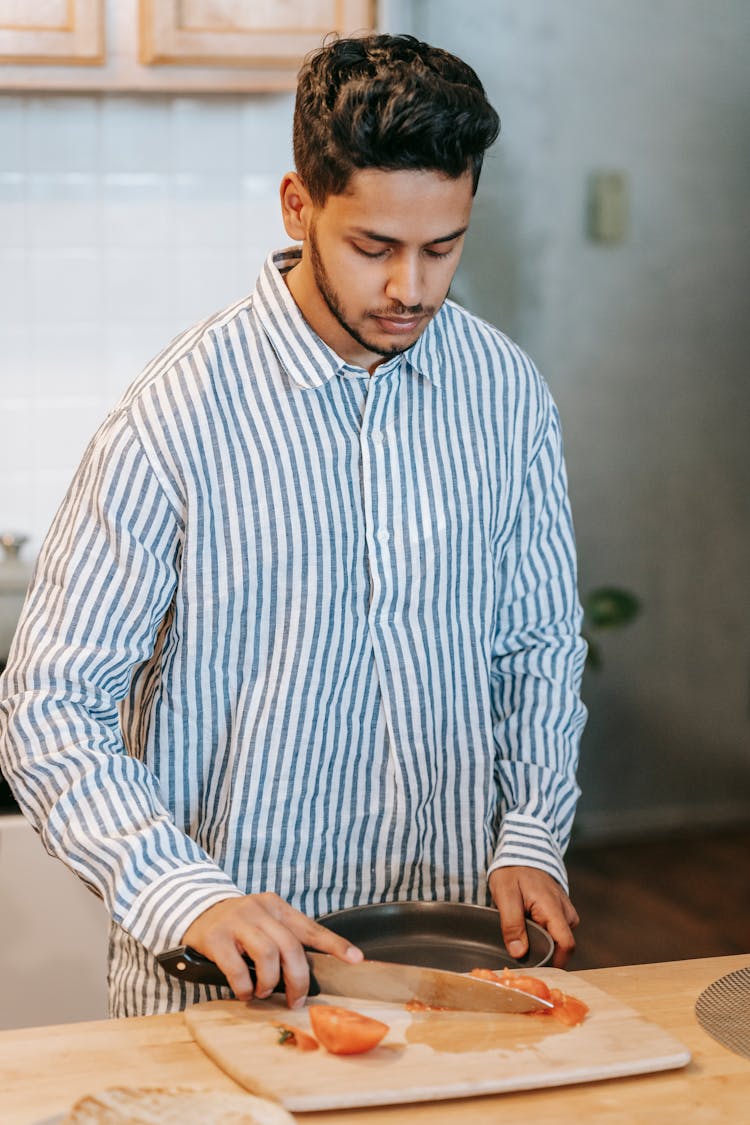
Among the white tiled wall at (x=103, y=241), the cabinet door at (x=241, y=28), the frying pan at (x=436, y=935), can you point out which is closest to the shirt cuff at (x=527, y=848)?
the frying pan at (x=436, y=935)

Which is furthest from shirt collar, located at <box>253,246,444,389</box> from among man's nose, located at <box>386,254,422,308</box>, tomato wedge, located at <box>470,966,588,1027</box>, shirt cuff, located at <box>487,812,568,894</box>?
tomato wedge, located at <box>470,966,588,1027</box>

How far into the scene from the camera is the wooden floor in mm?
2910

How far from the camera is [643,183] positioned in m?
2.74

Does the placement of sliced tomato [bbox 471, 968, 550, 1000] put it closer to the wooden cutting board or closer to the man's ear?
the wooden cutting board

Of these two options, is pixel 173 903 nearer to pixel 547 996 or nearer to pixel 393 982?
pixel 393 982

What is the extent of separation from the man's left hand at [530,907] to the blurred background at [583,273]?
1.55 m

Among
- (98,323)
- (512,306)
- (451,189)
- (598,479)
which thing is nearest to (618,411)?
(598,479)

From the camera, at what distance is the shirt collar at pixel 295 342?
4.47ft

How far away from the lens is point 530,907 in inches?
53.1

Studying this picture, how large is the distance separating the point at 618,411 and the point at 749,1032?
6.10 ft

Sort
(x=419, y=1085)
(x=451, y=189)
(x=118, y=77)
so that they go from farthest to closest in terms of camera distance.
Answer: (x=118, y=77), (x=451, y=189), (x=419, y=1085)

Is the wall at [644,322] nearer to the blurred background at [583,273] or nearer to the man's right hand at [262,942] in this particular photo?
the blurred background at [583,273]

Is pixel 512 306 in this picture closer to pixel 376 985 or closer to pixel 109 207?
pixel 109 207

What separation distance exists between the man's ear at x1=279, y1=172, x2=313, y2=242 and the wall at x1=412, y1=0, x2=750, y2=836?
1.42m
